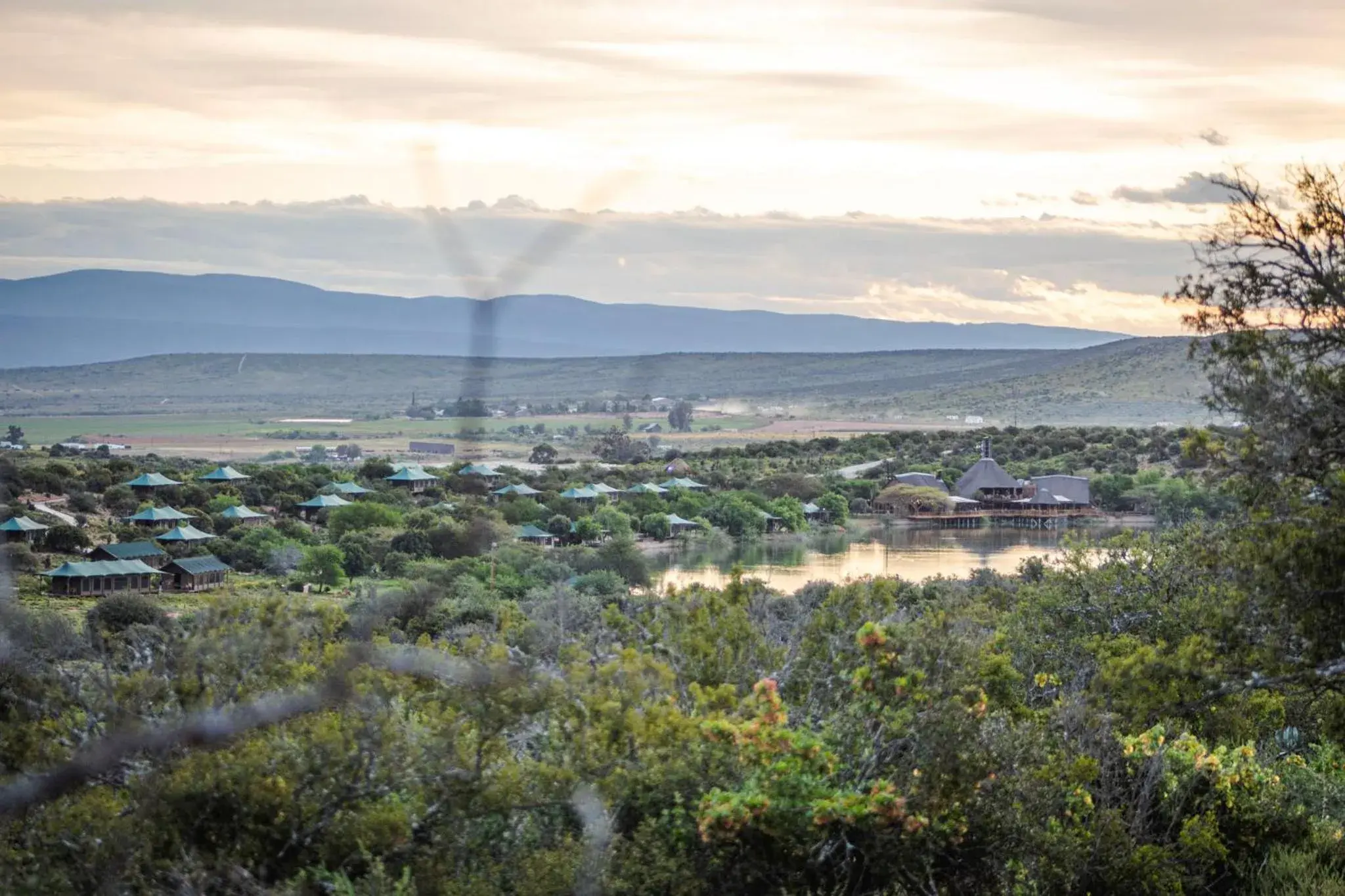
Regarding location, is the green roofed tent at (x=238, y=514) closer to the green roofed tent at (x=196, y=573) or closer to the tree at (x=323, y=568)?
the green roofed tent at (x=196, y=573)

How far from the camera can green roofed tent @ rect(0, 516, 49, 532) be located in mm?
31434

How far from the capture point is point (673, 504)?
49531mm

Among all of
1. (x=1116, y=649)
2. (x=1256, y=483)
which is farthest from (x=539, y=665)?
(x=1116, y=649)

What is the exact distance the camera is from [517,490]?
4853 centimetres

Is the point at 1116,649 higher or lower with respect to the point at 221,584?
higher

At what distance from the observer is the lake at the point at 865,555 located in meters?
36.6

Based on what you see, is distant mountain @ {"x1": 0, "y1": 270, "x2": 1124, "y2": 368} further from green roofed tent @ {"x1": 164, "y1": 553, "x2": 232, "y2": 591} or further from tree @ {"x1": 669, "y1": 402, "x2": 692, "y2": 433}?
green roofed tent @ {"x1": 164, "y1": 553, "x2": 232, "y2": 591}

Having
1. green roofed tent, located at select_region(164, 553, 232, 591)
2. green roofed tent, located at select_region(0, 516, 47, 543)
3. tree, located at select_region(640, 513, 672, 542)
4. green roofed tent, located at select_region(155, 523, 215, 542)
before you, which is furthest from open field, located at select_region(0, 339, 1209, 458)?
green roofed tent, located at select_region(164, 553, 232, 591)

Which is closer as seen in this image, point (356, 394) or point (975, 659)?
point (975, 659)

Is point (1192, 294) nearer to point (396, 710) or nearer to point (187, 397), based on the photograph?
point (396, 710)

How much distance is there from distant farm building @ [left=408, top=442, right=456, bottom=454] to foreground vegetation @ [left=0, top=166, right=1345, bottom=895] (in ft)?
204

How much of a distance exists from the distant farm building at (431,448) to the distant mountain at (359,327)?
14.3 metres

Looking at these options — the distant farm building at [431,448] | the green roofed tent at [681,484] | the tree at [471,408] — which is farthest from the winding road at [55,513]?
the distant farm building at [431,448]

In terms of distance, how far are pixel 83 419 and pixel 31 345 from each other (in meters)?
62.7
